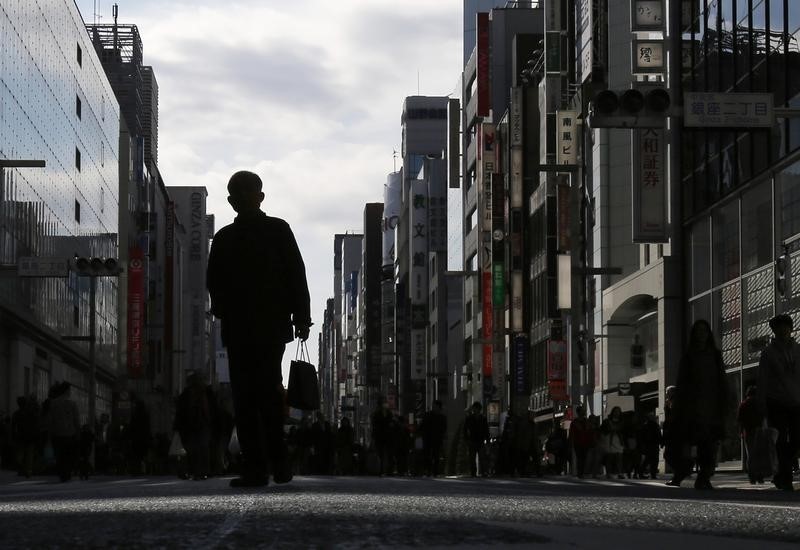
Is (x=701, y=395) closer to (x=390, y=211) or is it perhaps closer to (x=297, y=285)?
(x=297, y=285)

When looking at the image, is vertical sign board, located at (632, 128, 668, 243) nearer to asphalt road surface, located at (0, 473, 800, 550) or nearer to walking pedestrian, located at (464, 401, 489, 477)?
walking pedestrian, located at (464, 401, 489, 477)

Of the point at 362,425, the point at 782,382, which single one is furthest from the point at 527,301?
the point at 362,425

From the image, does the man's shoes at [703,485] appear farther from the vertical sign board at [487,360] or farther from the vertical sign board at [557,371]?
the vertical sign board at [487,360]

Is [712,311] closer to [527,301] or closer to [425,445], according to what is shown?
[425,445]

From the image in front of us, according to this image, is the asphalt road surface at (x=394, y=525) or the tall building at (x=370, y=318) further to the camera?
the tall building at (x=370, y=318)

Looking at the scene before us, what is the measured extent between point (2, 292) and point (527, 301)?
30.0 metres

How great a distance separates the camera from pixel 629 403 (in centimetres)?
3588

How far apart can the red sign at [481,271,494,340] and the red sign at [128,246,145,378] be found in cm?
2154

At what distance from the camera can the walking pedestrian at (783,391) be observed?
47.0 ft

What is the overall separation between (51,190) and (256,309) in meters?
52.7

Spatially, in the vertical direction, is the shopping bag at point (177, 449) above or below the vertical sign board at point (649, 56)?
below

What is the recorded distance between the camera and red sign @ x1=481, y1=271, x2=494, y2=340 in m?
76.2

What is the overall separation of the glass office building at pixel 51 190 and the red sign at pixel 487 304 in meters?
17.3

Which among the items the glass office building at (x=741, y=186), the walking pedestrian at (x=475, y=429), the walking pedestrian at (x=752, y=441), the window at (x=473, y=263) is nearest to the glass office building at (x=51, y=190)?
the walking pedestrian at (x=475, y=429)
